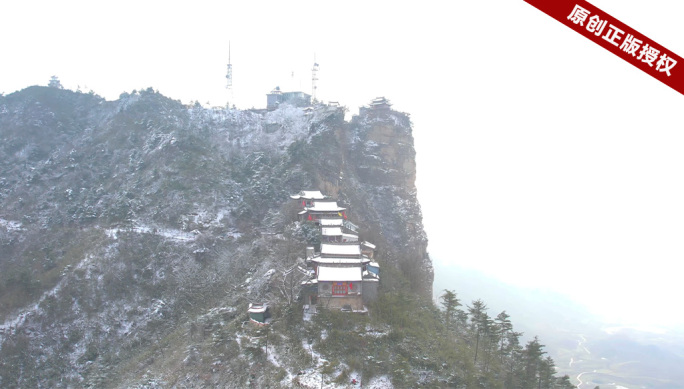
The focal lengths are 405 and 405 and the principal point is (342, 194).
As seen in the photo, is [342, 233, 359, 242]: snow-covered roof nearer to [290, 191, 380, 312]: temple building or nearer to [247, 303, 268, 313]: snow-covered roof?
[290, 191, 380, 312]: temple building

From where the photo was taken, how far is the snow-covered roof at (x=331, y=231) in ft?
132

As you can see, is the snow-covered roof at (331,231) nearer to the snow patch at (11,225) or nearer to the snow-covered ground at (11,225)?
the snow patch at (11,225)

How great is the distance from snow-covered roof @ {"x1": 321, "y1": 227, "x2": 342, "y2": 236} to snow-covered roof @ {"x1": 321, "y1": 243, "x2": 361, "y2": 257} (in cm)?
281

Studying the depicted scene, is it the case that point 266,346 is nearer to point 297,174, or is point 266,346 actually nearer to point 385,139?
point 297,174

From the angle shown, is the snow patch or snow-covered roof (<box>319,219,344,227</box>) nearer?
snow-covered roof (<box>319,219,344,227</box>)

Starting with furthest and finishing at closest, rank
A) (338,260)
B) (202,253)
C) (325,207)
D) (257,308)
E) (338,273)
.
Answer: (325,207) < (202,253) < (338,260) < (338,273) < (257,308)

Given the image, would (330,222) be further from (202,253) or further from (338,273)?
(202,253)

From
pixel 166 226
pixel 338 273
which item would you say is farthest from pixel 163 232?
pixel 338 273

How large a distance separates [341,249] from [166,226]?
23.4 m

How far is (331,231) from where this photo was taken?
4062 centimetres

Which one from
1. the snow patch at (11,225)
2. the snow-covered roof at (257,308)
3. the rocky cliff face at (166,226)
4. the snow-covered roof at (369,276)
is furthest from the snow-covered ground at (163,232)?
the snow-covered roof at (369,276)

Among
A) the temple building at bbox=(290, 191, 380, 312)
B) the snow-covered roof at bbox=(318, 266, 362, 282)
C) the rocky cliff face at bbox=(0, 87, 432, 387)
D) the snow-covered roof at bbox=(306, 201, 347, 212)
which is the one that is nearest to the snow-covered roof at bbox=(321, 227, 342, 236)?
the temple building at bbox=(290, 191, 380, 312)

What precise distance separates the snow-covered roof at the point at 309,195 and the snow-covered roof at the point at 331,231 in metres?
7.73

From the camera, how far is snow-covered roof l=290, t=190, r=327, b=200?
158ft
